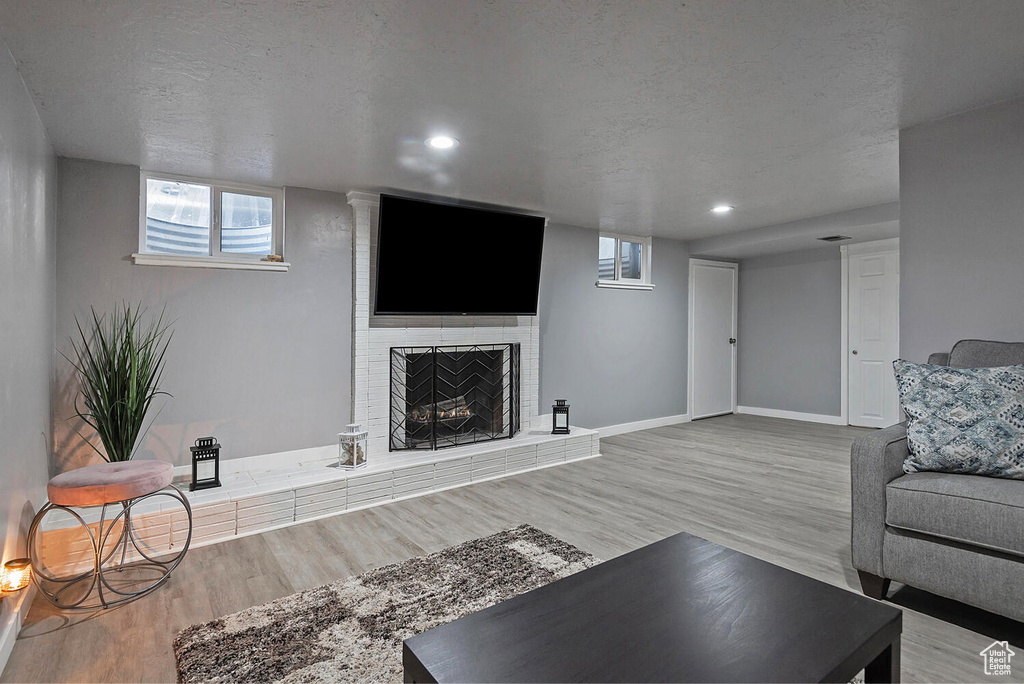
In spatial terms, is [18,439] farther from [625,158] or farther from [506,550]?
[625,158]

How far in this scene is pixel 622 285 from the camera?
5898 mm

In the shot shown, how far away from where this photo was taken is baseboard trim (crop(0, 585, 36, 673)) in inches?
72.1

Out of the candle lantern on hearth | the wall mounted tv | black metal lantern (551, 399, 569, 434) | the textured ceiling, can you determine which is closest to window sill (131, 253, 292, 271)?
the textured ceiling

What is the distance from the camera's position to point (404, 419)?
4.36m

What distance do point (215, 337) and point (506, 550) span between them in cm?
243

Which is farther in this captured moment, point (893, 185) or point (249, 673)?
point (893, 185)

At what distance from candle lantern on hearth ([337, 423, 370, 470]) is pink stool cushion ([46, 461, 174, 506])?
54.2 inches

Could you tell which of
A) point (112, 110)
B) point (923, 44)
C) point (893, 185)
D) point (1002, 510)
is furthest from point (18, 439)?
point (893, 185)

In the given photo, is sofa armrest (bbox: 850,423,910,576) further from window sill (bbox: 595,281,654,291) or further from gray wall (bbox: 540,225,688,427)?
window sill (bbox: 595,281,654,291)

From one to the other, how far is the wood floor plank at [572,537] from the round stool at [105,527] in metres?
0.10

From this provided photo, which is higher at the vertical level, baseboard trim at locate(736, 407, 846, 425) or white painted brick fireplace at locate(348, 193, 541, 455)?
white painted brick fireplace at locate(348, 193, 541, 455)

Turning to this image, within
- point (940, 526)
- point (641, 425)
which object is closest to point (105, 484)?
point (940, 526)

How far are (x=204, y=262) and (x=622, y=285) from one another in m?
4.04

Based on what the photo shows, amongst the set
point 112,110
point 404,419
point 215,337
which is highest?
point 112,110
